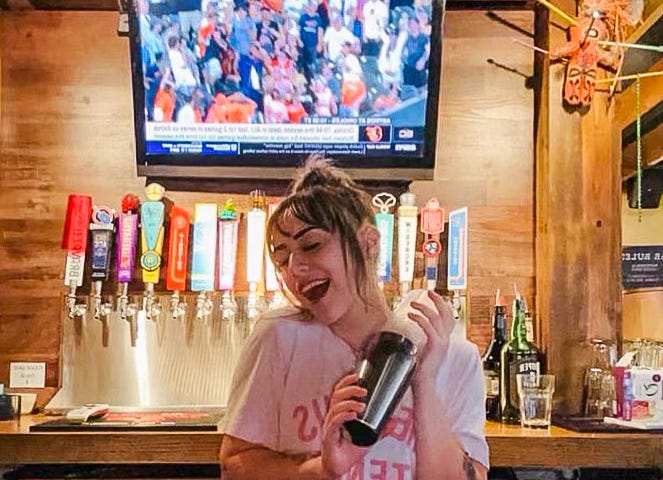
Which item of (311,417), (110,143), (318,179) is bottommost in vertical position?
(311,417)

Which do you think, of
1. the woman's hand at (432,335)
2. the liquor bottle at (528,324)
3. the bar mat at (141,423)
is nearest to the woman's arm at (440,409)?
the woman's hand at (432,335)

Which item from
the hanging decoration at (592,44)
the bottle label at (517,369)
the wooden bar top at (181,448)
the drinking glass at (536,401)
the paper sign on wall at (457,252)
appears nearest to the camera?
the wooden bar top at (181,448)

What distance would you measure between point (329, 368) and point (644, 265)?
17.6 ft

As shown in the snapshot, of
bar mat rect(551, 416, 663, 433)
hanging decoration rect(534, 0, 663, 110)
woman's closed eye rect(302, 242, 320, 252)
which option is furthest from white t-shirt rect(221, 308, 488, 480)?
hanging decoration rect(534, 0, 663, 110)

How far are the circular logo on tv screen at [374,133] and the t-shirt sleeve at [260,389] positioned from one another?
131cm

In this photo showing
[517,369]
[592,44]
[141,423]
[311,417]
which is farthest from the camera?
[592,44]

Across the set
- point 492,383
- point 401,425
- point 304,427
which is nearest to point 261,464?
point 304,427

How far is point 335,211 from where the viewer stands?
1.40 meters

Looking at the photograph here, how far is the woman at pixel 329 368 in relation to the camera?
4.33ft

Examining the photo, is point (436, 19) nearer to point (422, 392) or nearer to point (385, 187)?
point (385, 187)

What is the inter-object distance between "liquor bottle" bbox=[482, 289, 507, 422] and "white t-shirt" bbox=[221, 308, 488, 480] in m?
1.12

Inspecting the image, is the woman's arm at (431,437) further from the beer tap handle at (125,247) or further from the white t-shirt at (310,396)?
the beer tap handle at (125,247)

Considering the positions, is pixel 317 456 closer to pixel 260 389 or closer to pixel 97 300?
pixel 260 389

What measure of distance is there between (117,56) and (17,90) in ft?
1.03
